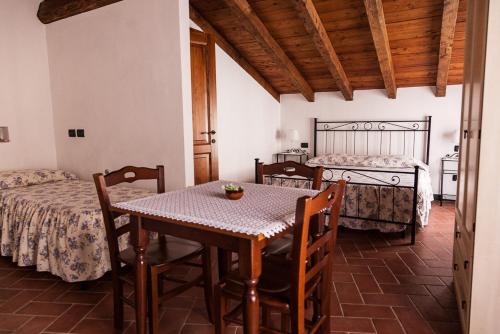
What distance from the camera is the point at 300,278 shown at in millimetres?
1354

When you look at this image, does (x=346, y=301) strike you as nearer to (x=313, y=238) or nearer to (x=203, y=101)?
(x=313, y=238)

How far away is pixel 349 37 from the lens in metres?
4.12

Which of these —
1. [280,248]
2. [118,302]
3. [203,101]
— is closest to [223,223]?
[280,248]

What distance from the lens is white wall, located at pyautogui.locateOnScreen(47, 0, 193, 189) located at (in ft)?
10.2

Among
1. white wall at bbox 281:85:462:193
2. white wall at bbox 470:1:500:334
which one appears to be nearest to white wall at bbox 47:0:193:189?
white wall at bbox 470:1:500:334

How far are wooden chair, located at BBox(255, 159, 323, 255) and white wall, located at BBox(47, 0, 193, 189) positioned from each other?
107cm

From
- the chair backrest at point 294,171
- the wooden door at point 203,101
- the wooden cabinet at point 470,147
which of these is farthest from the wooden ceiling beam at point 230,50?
the wooden cabinet at point 470,147

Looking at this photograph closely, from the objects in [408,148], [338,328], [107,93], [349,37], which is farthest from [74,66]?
[408,148]

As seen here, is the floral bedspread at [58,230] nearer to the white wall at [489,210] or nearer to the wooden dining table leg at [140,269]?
the wooden dining table leg at [140,269]

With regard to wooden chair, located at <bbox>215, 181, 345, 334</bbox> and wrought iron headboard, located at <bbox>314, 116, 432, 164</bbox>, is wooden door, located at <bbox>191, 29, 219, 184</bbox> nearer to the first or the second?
wooden chair, located at <bbox>215, 181, 345, 334</bbox>

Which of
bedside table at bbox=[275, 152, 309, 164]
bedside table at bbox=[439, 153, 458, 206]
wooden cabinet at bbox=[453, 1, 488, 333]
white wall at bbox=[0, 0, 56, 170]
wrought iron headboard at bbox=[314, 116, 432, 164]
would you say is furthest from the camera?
bedside table at bbox=[275, 152, 309, 164]

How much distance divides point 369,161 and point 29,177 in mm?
4095

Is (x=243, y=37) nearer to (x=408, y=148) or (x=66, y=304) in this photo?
(x=408, y=148)

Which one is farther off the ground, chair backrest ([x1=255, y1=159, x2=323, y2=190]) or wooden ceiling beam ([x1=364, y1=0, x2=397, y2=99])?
wooden ceiling beam ([x1=364, y1=0, x2=397, y2=99])
